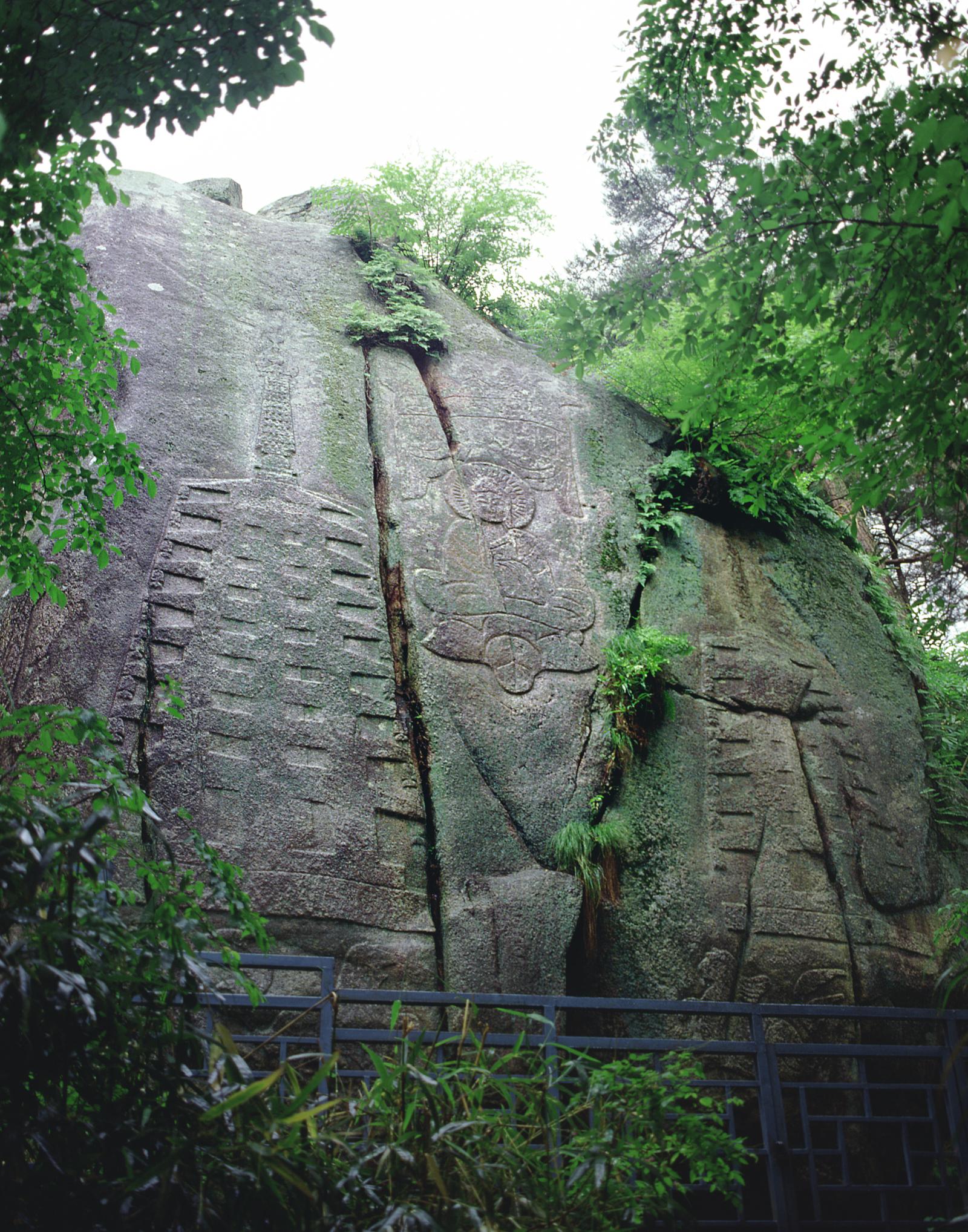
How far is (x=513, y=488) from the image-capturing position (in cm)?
702

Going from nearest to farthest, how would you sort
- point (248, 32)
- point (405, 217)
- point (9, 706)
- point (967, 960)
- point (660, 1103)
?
point (660, 1103) → point (248, 32) → point (9, 706) → point (967, 960) → point (405, 217)

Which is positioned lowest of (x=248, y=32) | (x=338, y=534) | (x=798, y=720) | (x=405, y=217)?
(x=798, y=720)

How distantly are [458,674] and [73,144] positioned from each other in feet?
11.4

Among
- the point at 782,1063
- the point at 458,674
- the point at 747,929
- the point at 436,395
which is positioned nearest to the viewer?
the point at 782,1063

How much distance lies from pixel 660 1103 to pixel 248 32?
13.1 feet

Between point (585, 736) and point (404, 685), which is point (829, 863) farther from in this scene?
point (404, 685)

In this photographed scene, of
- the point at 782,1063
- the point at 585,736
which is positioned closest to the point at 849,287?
the point at 585,736

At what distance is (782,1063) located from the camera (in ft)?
17.2

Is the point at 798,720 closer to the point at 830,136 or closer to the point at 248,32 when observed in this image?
the point at 830,136

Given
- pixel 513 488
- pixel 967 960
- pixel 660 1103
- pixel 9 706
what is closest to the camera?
pixel 660 1103

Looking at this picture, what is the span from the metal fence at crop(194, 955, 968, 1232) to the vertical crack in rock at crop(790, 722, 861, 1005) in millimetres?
270

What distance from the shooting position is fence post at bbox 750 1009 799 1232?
3635mm

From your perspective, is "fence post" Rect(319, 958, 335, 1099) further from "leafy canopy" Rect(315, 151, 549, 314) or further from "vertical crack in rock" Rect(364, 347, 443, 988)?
"leafy canopy" Rect(315, 151, 549, 314)

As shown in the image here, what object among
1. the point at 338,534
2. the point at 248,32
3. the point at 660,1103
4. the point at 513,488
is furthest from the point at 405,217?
the point at 660,1103
